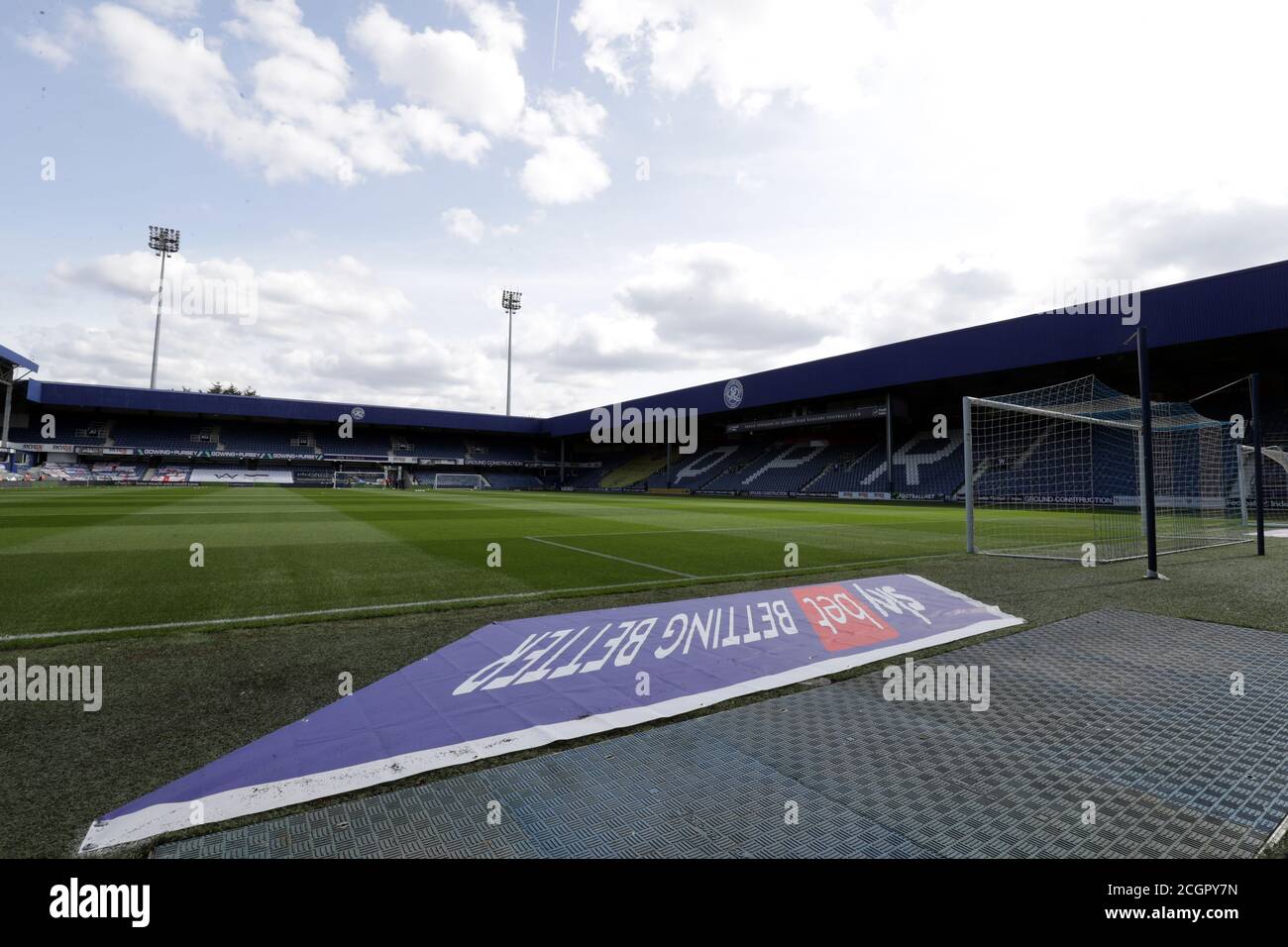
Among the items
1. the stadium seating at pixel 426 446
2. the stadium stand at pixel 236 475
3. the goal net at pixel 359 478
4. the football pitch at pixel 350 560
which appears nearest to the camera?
the football pitch at pixel 350 560

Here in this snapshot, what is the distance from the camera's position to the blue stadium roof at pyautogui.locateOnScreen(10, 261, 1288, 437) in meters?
23.6

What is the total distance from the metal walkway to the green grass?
1.10ft

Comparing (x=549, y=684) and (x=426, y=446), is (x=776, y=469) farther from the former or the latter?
(x=549, y=684)

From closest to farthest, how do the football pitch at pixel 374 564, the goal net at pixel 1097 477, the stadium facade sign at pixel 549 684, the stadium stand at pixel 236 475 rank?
the stadium facade sign at pixel 549 684, the football pitch at pixel 374 564, the goal net at pixel 1097 477, the stadium stand at pixel 236 475

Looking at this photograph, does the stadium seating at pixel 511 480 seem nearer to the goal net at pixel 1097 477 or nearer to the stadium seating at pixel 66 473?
the stadium seating at pixel 66 473

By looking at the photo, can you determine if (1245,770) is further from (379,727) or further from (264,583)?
(264,583)

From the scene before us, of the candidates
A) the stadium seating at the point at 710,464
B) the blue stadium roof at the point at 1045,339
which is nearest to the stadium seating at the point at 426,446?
the stadium seating at the point at 710,464

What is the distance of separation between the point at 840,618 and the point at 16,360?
62114 mm

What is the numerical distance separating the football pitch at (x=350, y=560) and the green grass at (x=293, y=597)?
5 centimetres

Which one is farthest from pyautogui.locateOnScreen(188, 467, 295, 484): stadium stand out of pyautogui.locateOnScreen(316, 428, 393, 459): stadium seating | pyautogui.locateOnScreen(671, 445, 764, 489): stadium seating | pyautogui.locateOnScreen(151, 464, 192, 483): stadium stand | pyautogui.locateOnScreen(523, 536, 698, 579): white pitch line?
pyautogui.locateOnScreen(523, 536, 698, 579): white pitch line

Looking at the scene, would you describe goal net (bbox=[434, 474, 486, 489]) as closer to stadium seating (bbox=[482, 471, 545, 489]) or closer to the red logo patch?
stadium seating (bbox=[482, 471, 545, 489])

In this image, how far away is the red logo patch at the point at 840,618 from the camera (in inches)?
191
